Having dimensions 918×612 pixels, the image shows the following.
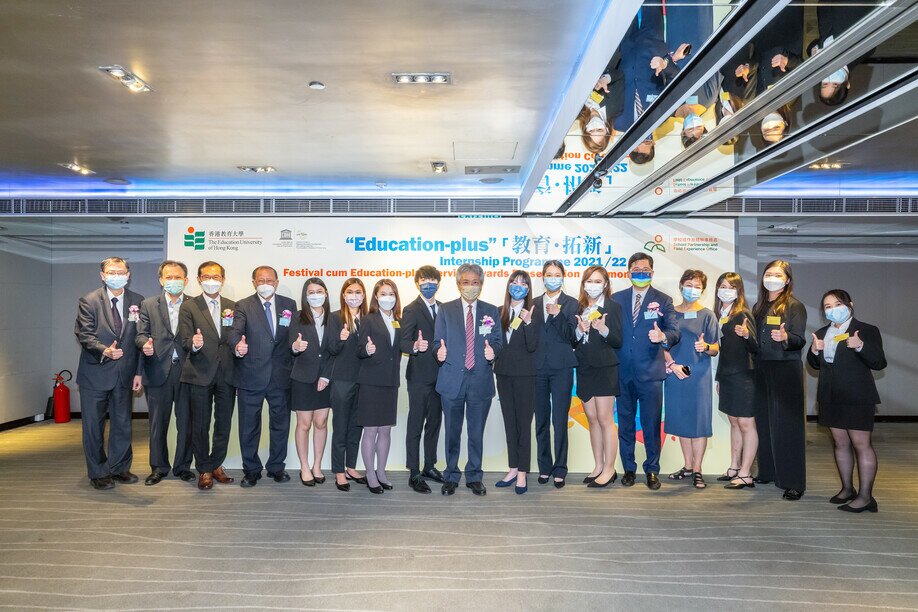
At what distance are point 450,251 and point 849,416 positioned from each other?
370 centimetres

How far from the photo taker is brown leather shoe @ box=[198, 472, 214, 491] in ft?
17.6

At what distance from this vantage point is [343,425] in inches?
212

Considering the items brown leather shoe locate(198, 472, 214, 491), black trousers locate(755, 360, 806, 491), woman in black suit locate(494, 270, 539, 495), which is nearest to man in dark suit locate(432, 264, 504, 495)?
woman in black suit locate(494, 270, 539, 495)

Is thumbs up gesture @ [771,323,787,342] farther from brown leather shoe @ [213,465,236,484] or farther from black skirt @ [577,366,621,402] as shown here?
brown leather shoe @ [213,465,236,484]

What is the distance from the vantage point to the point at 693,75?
8.41 ft

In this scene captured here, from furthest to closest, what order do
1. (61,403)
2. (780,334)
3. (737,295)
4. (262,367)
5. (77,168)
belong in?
(61,403) < (77,168) < (737,295) < (262,367) < (780,334)

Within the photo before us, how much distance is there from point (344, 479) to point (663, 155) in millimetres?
3647

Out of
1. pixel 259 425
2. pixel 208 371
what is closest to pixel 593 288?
pixel 259 425

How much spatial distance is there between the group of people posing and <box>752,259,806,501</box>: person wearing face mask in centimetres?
1

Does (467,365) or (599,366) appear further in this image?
(599,366)

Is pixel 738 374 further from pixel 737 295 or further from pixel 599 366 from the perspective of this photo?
pixel 599 366

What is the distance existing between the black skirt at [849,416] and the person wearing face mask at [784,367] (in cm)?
43

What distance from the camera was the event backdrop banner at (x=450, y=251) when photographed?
616cm

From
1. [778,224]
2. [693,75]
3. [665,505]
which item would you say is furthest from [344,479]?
[778,224]
